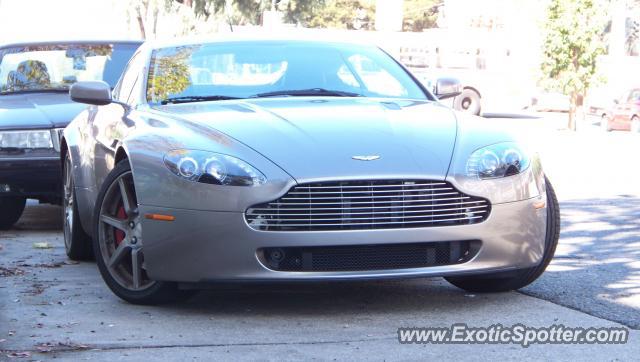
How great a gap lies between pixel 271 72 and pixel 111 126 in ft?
3.12

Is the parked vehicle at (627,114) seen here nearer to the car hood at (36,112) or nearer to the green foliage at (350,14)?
the car hood at (36,112)

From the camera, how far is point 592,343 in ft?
14.9

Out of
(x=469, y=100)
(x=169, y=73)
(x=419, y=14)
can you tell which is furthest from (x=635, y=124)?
(x=419, y=14)

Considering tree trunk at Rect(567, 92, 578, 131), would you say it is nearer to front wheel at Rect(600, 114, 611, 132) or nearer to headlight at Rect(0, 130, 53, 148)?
front wheel at Rect(600, 114, 611, 132)

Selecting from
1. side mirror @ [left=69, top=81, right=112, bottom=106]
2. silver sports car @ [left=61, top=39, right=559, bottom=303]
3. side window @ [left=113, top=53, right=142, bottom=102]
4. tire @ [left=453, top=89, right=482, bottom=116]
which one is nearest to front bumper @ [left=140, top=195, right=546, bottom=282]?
silver sports car @ [left=61, top=39, right=559, bottom=303]

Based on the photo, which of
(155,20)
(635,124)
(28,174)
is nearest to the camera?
(28,174)

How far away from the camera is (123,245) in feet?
18.2

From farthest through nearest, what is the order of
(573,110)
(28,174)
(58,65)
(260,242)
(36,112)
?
(573,110) < (58,65) < (36,112) < (28,174) < (260,242)

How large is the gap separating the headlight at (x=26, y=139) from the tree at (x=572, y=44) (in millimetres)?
23922

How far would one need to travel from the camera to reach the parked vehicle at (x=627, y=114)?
33.8 meters

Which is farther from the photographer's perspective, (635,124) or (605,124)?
(605,124)

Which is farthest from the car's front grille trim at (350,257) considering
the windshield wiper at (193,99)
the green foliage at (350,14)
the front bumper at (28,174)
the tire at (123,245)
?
the green foliage at (350,14)

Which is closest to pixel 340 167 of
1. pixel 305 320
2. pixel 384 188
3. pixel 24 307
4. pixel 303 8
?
pixel 384 188

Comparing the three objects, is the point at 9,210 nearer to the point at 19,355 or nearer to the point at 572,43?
the point at 19,355
